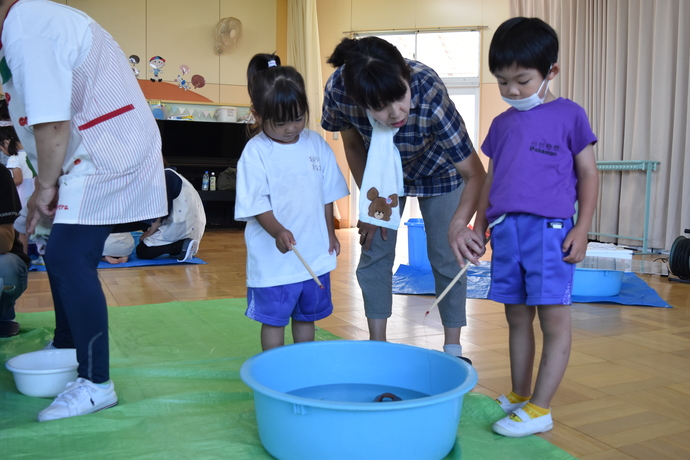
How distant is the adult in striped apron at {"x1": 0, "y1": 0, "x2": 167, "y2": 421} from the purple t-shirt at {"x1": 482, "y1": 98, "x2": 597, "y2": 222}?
78 cm

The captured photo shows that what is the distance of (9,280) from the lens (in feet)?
6.25

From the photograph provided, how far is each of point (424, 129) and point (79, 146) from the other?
755 millimetres

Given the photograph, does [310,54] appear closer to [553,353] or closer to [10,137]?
[10,137]

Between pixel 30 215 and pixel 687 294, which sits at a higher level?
pixel 30 215

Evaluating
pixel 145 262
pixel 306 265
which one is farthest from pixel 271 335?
pixel 145 262

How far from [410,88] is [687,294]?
2.24 metres

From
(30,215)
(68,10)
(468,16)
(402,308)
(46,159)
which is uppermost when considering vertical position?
(468,16)

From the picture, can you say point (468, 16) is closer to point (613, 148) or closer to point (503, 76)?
point (613, 148)

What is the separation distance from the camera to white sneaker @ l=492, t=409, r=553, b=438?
1175 mm

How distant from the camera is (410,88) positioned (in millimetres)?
1298

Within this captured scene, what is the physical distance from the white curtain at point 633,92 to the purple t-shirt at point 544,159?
348 centimetres

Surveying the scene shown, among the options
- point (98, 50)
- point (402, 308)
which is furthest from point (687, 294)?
point (98, 50)

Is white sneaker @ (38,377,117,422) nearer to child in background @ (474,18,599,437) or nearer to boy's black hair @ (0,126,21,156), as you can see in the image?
child in background @ (474,18,599,437)

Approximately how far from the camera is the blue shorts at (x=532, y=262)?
1194 mm
